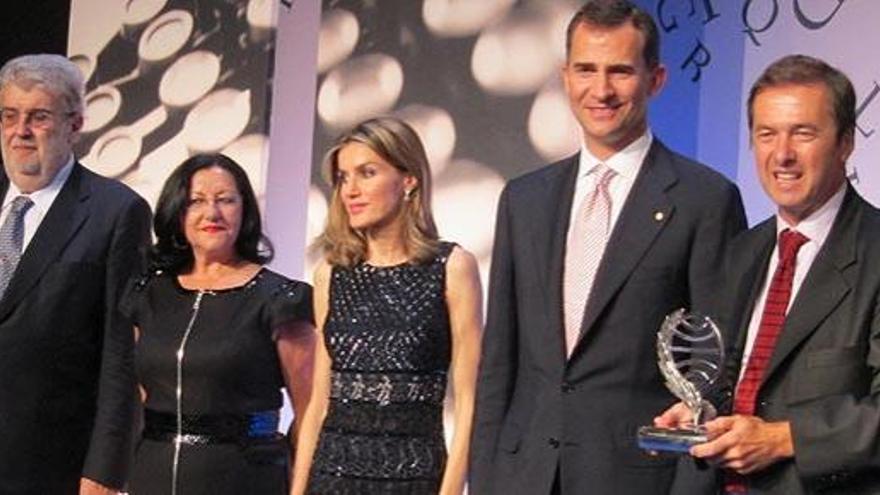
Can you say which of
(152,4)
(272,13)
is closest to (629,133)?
(272,13)

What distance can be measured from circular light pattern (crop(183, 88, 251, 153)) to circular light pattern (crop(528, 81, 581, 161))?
1186 mm

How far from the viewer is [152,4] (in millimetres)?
5887

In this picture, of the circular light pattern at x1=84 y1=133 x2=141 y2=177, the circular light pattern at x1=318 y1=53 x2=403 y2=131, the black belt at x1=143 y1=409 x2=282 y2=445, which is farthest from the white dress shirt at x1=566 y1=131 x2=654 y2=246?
the circular light pattern at x1=84 y1=133 x2=141 y2=177

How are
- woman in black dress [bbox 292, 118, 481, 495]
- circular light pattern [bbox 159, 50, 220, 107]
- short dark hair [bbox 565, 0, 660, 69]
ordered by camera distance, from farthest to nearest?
circular light pattern [bbox 159, 50, 220, 107]
woman in black dress [bbox 292, 118, 481, 495]
short dark hair [bbox 565, 0, 660, 69]

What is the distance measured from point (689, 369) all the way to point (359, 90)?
115 inches

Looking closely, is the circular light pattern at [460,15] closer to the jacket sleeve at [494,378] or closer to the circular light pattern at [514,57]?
the circular light pattern at [514,57]

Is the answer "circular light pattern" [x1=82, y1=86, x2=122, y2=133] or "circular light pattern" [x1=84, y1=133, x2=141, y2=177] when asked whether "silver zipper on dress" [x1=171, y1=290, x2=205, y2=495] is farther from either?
"circular light pattern" [x1=82, y1=86, x2=122, y2=133]

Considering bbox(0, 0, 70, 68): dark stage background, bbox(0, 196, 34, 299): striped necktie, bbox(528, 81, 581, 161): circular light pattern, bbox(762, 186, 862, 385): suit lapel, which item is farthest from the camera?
bbox(0, 0, 70, 68): dark stage background

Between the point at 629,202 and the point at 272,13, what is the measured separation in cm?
275

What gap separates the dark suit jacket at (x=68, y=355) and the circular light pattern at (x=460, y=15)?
5.43 ft

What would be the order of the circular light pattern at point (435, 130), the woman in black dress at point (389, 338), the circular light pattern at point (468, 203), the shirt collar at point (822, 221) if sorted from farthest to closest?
the circular light pattern at point (435, 130), the circular light pattern at point (468, 203), the woman in black dress at point (389, 338), the shirt collar at point (822, 221)

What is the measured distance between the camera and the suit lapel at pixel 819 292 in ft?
8.98

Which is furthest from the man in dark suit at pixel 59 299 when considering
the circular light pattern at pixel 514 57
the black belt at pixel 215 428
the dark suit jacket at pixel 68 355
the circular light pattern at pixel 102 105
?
the circular light pattern at pixel 102 105

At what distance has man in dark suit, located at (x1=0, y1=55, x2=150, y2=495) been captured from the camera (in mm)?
3936
